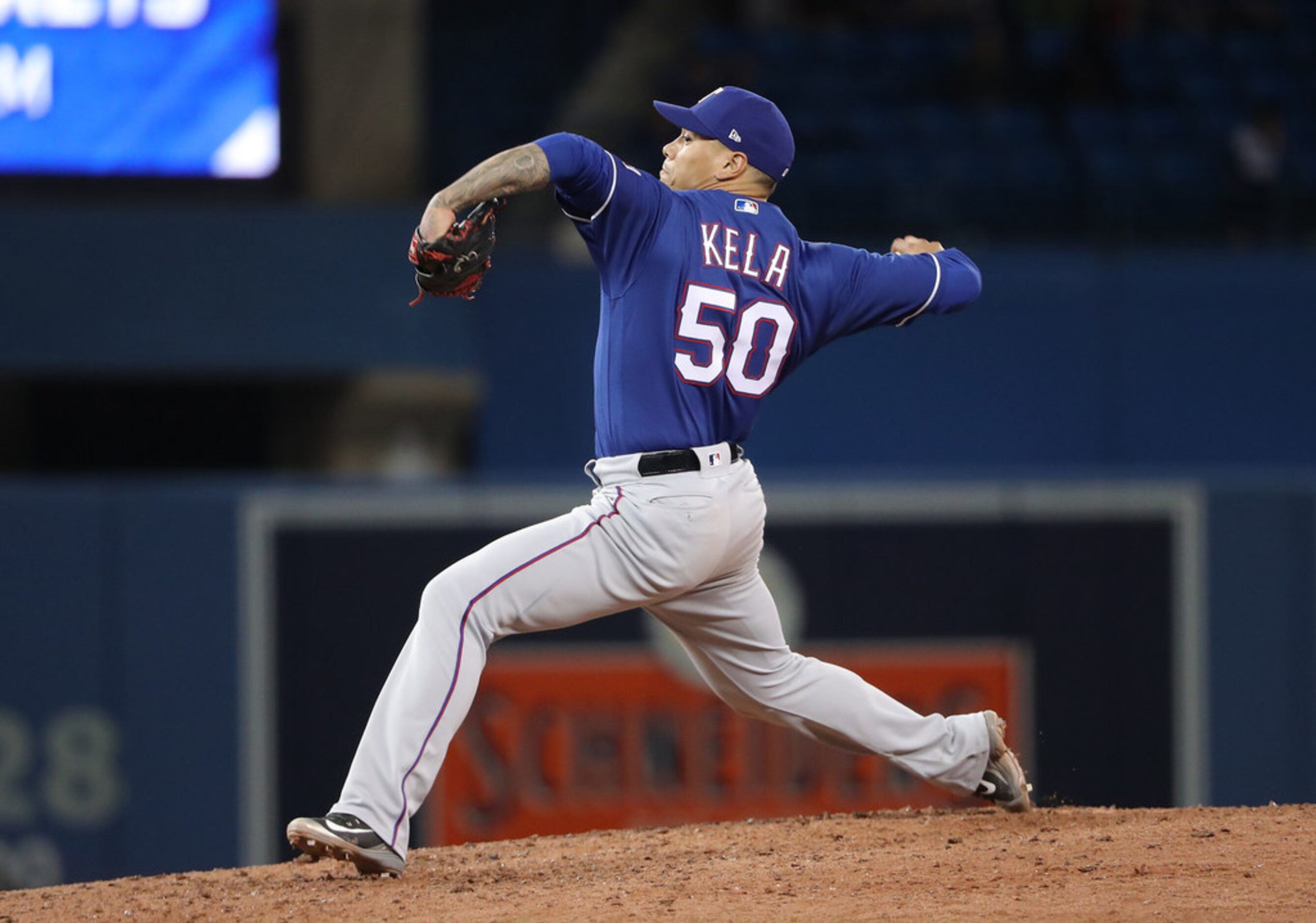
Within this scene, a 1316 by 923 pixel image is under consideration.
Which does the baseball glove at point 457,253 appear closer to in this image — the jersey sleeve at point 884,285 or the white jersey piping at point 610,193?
the white jersey piping at point 610,193

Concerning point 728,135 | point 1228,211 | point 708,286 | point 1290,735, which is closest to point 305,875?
point 708,286

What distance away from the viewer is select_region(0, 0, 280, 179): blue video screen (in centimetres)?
894

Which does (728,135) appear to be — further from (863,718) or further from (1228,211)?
(1228,211)

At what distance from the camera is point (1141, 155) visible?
32.7ft

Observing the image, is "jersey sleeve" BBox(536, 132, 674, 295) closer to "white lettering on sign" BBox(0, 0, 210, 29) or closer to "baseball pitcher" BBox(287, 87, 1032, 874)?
"baseball pitcher" BBox(287, 87, 1032, 874)

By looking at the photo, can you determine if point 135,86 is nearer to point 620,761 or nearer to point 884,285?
point 620,761

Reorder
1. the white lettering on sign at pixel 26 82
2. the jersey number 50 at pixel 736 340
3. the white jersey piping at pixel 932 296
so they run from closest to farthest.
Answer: the jersey number 50 at pixel 736 340
the white jersey piping at pixel 932 296
the white lettering on sign at pixel 26 82

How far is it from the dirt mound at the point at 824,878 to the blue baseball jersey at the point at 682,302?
3.14 feet

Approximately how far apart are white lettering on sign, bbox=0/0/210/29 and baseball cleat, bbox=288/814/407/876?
6.38 m

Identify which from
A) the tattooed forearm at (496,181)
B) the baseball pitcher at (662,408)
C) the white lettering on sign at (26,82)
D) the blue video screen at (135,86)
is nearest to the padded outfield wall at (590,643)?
the blue video screen at (135,86)

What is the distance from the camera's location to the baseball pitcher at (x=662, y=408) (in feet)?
11.9

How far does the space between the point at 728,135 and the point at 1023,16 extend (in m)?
7.81

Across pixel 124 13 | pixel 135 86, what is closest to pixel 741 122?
pixel 135 86

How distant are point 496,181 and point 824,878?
1638mm
